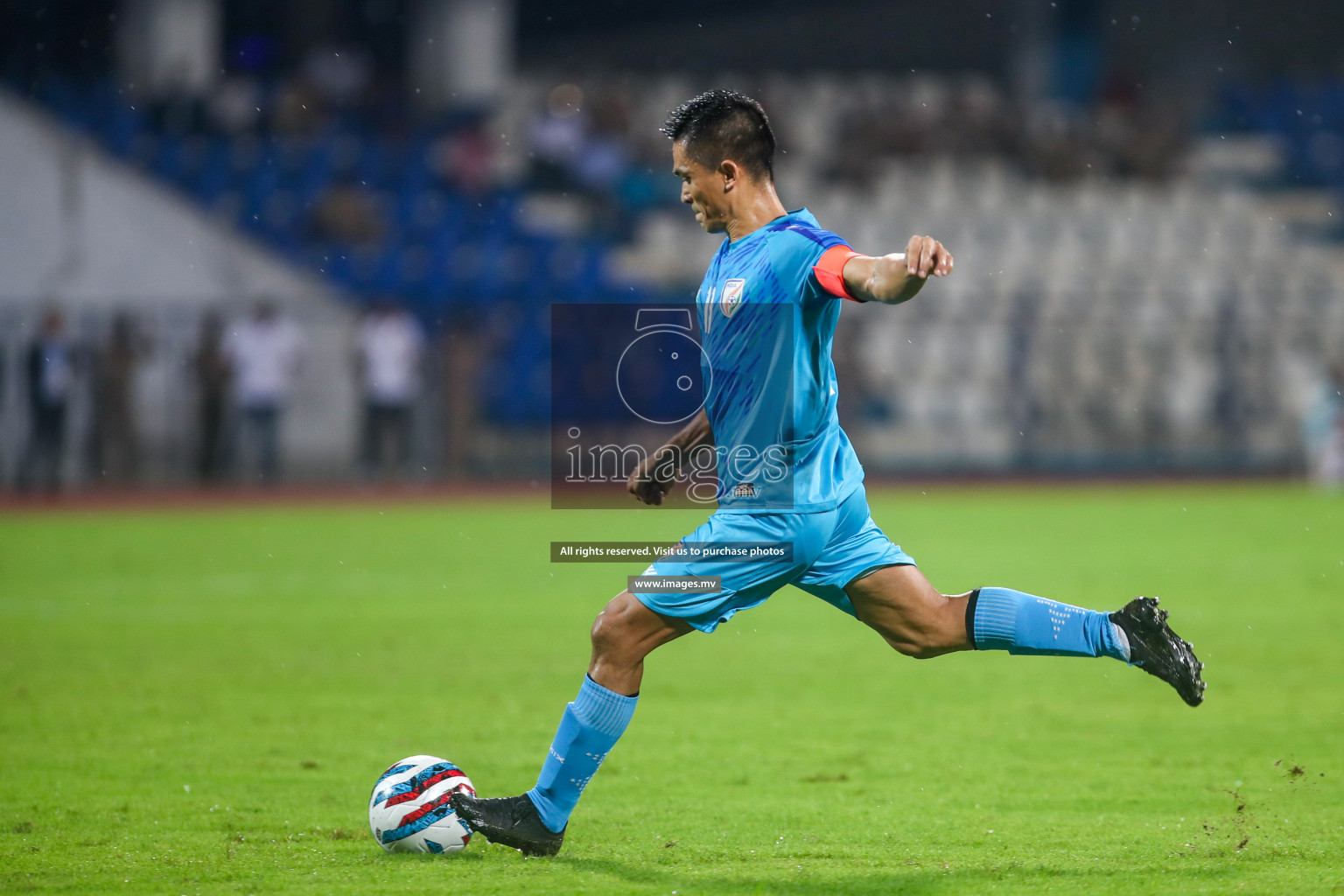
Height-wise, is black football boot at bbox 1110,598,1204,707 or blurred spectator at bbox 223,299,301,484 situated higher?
blurred spectator at bbox 223,299,301,484

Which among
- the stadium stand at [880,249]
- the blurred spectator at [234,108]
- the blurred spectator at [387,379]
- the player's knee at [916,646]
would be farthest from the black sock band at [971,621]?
the blurred spectator at [234,108]

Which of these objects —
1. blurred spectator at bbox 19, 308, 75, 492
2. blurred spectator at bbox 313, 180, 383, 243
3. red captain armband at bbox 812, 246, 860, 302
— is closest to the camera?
red captain armband at bbox 812, 246, 860, 302

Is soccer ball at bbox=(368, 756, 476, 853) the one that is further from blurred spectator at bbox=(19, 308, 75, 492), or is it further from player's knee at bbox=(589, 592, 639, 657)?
blurred spectator at bbox=(19, 308, 75, 492)

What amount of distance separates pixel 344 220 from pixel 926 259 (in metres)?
19.2

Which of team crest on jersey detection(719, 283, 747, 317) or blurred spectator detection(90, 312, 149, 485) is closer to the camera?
team crest on jersey detection(719, 283, 747, 317)

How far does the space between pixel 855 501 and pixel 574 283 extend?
58.0ft

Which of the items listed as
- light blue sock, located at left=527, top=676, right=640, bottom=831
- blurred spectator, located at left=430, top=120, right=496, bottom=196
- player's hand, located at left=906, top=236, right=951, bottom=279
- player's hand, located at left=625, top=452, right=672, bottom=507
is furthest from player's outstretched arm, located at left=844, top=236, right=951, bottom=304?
blurred spectator, located at left=430, top=120, right=496, bottom=196

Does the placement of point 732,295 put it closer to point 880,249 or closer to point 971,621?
point 971,621

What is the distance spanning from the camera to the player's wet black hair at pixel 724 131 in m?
4.78

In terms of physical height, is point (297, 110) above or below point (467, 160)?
above

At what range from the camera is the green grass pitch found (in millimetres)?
4715

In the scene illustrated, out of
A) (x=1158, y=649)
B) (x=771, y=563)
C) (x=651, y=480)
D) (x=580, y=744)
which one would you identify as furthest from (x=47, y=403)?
(x=1158, y=649)

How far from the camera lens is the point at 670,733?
693 centimetres

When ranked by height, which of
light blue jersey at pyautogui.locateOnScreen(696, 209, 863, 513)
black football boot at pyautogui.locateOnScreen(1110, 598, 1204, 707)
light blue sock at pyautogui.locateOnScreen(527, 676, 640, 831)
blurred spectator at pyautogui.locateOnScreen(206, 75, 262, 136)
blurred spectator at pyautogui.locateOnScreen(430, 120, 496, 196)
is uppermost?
blurred spectator at pyautogui.locateOnScreen(206, 75, 262, 136)
